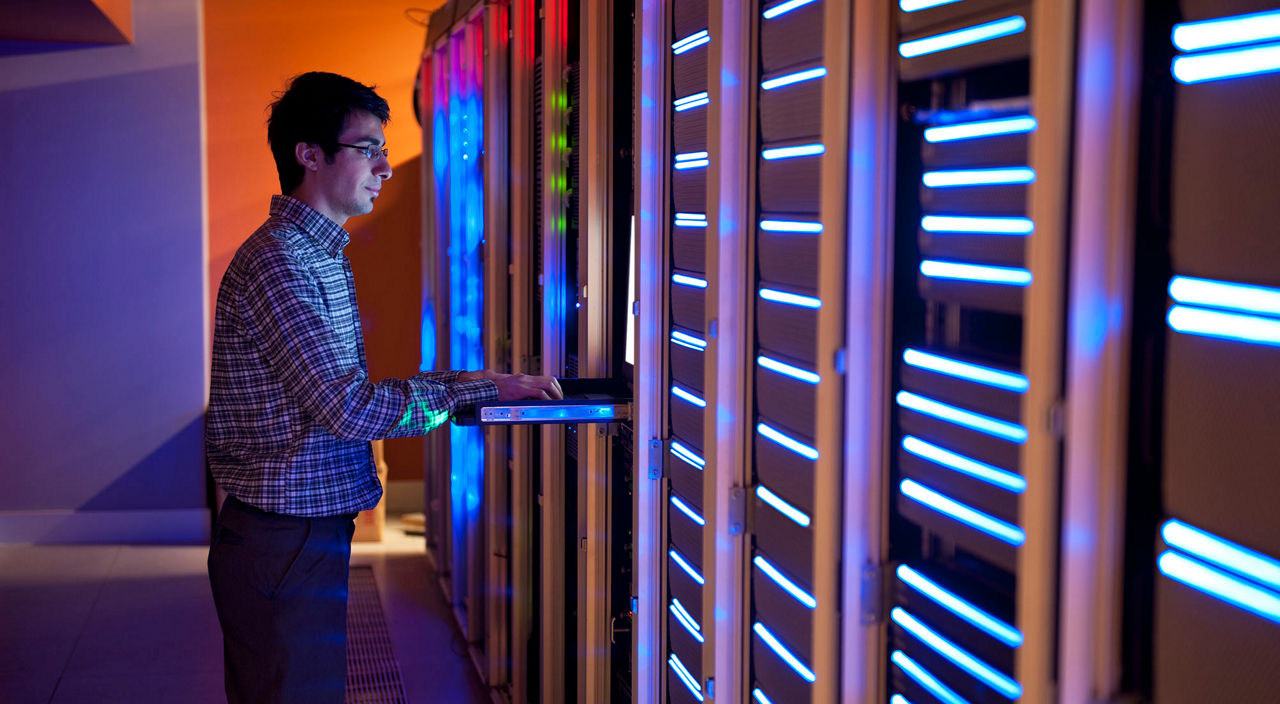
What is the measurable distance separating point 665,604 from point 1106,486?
1382mm

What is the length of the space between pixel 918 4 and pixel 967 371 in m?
0.44

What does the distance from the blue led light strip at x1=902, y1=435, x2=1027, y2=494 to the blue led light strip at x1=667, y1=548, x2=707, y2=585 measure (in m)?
0.63

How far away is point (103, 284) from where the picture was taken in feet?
20.4

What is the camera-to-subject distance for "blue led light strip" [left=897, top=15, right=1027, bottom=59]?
116 cm

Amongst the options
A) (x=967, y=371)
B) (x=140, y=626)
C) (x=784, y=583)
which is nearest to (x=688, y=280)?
(x=784, y=583)

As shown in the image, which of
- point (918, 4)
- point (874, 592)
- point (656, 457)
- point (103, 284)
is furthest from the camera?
point (103, 284)

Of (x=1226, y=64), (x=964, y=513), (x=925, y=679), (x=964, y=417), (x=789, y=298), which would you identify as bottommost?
(x=925, y=679)

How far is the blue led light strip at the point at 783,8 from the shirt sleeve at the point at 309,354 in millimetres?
842

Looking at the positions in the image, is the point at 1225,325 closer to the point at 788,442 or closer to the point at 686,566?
the point at 788,442

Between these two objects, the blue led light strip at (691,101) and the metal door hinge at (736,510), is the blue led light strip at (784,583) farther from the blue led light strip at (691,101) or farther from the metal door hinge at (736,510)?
the blue led light strip at (691,101)

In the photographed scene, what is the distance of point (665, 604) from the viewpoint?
2.29 m

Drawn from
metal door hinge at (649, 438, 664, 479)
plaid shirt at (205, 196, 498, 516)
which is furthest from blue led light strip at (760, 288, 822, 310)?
plaid shirt at (205, 196, 498, 516)

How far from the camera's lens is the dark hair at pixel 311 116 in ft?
6.95

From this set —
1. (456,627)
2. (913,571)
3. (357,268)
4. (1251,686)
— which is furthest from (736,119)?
(357,268)
